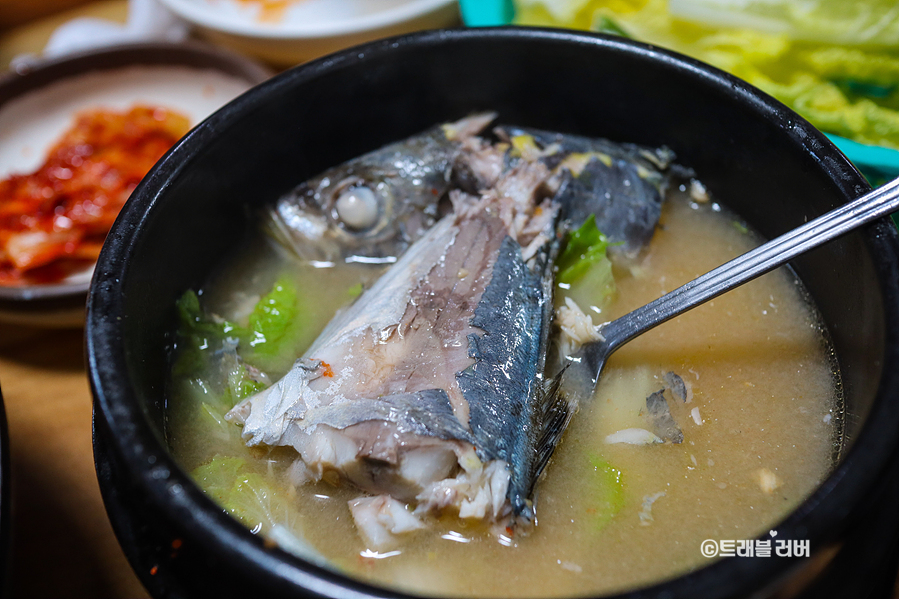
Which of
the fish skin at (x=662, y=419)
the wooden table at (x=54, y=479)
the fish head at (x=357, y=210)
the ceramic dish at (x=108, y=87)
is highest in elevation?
the ceramic dish at (x=108, y=87)

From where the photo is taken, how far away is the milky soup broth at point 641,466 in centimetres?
109

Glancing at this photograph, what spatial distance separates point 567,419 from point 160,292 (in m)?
0.89

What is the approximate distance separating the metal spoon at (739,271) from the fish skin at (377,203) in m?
0.58

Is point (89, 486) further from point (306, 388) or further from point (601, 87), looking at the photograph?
point (601, 87)

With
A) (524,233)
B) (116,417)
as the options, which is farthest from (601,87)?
(116,417)

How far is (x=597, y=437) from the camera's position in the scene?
1284 millimetres

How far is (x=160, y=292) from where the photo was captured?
4.37 ft

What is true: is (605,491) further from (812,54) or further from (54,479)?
(812,54)

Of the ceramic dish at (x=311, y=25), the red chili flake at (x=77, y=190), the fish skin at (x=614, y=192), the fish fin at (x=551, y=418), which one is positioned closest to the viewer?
the fish fin at (x=551, y=418)

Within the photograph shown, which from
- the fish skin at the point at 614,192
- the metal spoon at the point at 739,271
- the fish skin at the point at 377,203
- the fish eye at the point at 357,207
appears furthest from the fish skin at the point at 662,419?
the fish eye at the point at 357,207

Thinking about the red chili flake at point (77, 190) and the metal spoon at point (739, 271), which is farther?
the red chili flake at point (77, 190)

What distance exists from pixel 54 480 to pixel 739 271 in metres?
1.62

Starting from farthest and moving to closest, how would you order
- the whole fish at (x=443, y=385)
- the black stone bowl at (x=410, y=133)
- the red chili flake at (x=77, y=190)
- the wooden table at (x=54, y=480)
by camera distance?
the red chili flake at (x=77, y=190), the wooden table at (x=54, y=480), the whole fish at (x=443, y=385), the black stone bowl at (x=410, y=133)

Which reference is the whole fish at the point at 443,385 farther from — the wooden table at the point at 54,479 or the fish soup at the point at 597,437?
the wooden table at the point at 54,479
